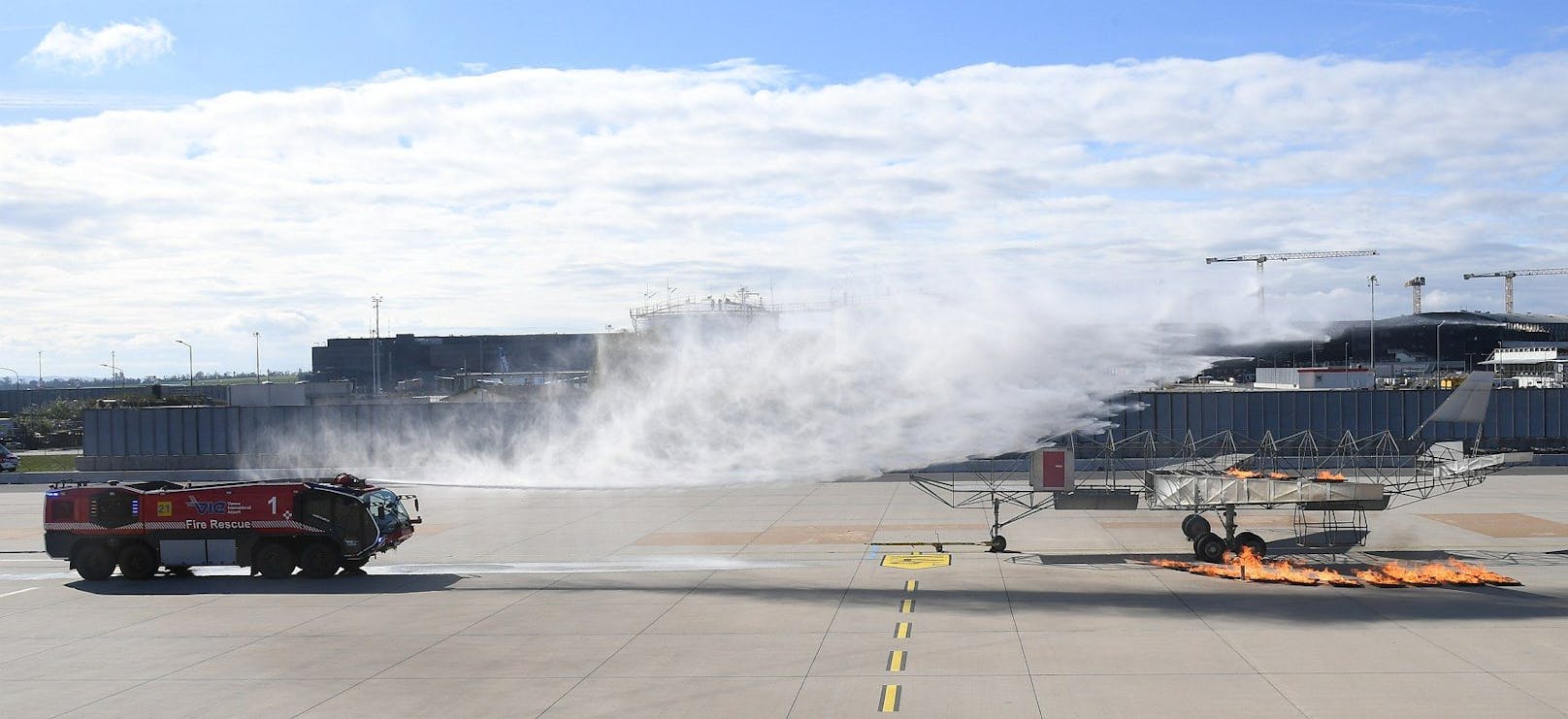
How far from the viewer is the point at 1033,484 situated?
113 ft

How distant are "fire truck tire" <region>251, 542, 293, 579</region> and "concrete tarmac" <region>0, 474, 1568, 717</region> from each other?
25.3 inches

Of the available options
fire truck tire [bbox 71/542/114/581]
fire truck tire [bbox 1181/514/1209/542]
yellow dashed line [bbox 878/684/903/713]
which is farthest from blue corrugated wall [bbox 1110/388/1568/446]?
fire truck tire [bbox 71/542/114/581]

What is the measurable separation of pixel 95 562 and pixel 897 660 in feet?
83.4

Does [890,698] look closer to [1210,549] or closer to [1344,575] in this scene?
[1344,575]

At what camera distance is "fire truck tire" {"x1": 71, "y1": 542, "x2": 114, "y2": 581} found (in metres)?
33.5

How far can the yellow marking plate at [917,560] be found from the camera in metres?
33.0

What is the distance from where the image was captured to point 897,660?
2108 cm

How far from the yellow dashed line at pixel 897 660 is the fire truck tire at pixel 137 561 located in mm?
23599

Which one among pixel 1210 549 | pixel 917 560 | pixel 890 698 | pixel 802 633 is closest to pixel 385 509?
pixel 917 560

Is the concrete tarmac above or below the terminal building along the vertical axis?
below

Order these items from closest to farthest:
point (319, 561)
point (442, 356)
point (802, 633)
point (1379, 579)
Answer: point (802, 633) < point (1379, 579) < point (319, 561) < point (442, 356)

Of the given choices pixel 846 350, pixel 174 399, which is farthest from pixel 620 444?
pixel 174 399

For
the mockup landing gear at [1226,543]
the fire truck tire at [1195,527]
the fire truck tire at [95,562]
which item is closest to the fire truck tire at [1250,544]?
the mockup landing gear at [1226,543]

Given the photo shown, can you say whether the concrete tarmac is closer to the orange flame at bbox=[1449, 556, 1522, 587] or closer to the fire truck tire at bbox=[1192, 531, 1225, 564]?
the orange flame at bbox=[1449, 556, 1522, 587]
